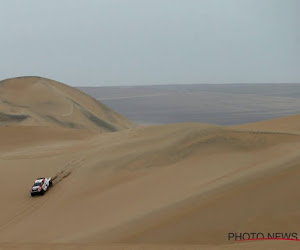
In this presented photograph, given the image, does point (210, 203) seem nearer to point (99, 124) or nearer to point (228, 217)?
point (228, 217)

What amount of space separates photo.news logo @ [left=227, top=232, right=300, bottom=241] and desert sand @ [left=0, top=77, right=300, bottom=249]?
0.59 feet

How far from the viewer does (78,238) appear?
10.9 meters

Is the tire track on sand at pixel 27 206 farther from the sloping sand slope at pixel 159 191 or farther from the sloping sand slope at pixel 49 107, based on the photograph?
the sloping sand slope at pixel 49 107

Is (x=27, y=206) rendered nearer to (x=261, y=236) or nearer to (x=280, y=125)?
(x=261, y=236)

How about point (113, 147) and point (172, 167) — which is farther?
point (113, 147)

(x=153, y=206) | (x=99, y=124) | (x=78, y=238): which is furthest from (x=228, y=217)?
(x=99, y=124)

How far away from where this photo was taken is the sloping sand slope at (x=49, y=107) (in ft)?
159

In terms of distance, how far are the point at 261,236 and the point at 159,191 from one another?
525cm

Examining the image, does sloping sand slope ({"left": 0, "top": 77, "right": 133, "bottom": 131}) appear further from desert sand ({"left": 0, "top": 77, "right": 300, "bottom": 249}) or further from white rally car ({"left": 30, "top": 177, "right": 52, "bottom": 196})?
white rally car ({"left": 30, "top": 177, "right": 52, "bottom": 196})

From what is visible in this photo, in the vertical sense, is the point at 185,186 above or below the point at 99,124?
below

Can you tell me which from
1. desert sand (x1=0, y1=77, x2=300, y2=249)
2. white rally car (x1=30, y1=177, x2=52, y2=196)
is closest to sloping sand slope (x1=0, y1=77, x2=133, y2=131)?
desert sand (x1=0, y1=77, x2=300, y2=249)

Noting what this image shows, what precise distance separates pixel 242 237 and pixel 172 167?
7508 millimetres

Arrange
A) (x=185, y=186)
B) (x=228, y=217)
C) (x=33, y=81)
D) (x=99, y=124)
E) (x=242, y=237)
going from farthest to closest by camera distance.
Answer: (x=33, y=81), (x=99, y=124), (x=185, y=186), (x=228, y=217), (x=242, y=237)

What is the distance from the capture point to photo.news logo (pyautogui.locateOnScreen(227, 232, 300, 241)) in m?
9.74
